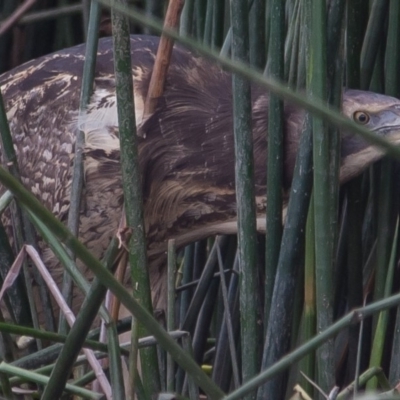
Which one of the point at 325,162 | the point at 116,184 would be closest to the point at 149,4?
the point at 116,184

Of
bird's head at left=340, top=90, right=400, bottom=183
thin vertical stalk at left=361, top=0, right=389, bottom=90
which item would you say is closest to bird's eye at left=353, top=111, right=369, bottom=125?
bird's head at left=340, top=90, right=400, bottom=183

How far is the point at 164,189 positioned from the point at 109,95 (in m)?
0.20

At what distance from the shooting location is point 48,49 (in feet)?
7.97

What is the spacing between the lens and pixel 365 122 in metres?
1.54

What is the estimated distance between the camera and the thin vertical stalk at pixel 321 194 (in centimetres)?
100

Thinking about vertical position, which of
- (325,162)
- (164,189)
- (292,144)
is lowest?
(164,189)

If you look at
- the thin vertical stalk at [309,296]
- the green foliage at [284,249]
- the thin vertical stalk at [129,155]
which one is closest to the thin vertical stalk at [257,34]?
the green foliage at [284,249]

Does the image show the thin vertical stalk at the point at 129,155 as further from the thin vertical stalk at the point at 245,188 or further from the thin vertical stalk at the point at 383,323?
the thin vertical stalk at the point at 383,323

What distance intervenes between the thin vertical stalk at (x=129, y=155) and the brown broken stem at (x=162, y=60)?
0.67 feet

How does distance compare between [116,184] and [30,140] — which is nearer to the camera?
[116,184]

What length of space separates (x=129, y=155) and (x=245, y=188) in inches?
8.6

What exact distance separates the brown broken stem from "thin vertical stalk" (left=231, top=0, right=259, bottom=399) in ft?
0.30

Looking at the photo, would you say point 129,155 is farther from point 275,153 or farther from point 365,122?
point 365,122

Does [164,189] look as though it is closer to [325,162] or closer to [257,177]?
[257,177]
